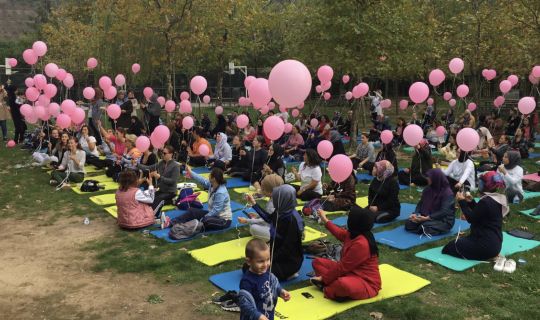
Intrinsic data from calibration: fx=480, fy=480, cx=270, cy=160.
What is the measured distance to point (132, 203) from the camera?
816 cm

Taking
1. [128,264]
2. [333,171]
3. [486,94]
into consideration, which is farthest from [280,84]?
[486,94]

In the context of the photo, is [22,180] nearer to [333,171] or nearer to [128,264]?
[128,264]

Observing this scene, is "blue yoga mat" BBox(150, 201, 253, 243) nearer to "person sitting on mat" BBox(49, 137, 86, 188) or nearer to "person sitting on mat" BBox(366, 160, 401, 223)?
"person sitting on mat" BBox(366, 160, 401, 223)

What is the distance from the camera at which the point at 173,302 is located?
18.7 ft

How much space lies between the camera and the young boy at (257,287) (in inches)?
142

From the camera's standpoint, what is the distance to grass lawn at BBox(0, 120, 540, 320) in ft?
17.9

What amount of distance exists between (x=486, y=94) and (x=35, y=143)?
25655 mm

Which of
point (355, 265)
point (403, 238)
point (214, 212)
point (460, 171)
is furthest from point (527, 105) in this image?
point (355, 265)

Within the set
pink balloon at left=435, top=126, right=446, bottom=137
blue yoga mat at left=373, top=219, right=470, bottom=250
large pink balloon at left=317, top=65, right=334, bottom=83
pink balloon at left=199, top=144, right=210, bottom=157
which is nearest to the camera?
blue yoga mat at left=373, top=219, right=470, bottom=250

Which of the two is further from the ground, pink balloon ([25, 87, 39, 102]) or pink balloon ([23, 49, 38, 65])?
pink balloon ([23, 49, 38, 65])

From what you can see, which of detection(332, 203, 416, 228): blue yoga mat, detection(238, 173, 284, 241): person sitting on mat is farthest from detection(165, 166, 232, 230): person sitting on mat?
detection(332, 203, 416, 228): blue yoga mat

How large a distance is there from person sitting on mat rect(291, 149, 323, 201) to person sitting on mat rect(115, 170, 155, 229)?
322cm

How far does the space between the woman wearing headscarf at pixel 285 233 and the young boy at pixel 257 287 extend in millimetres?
1982

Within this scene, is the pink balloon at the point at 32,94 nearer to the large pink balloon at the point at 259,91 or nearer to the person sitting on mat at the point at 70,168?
the person sitting on mat at the point at 70,168
